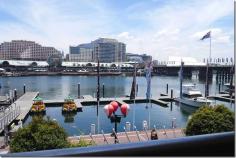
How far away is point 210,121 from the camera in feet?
48.5

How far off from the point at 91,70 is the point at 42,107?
3781 inches

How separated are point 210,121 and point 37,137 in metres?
7.78

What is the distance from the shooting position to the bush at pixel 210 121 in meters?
14.7

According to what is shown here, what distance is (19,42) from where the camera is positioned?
18150 cm

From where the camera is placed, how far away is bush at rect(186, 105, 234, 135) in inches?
579

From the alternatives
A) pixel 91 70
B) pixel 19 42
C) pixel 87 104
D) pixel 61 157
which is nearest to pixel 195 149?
pixel 61 157

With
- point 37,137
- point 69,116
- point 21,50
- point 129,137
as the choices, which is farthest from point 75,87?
point 21,50

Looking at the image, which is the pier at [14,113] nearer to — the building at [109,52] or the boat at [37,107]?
the boat at [37,107]

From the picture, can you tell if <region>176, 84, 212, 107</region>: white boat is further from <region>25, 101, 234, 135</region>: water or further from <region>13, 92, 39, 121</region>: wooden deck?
<region>13, 92, 39, 121</region>: wooden deck

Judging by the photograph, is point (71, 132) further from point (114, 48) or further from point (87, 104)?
point (114, 48)

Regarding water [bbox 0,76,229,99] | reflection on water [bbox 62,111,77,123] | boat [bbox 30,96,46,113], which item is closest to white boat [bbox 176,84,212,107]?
water [bbox 0,76,229,99]

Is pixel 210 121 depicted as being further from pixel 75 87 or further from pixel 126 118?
pixel 75 87

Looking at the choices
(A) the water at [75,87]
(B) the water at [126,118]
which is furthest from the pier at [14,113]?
(A) the water at [75,87]

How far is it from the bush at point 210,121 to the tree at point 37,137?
635 cm
